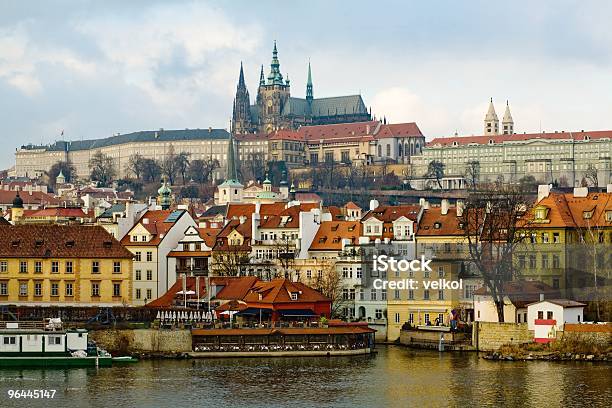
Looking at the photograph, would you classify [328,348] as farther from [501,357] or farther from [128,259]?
[128,259]

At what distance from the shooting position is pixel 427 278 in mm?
66375

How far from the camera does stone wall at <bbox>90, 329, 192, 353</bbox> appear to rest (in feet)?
187

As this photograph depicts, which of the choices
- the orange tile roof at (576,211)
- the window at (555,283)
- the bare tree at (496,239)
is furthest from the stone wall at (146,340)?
the orange tile roof at (576,211)

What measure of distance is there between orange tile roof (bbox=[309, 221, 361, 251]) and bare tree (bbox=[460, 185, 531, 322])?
5.80 metres

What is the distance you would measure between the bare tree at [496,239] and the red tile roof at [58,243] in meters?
16.4

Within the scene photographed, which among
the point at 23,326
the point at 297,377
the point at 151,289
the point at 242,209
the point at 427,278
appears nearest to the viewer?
the point at 297,377

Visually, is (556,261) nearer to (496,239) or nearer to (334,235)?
(496,239)

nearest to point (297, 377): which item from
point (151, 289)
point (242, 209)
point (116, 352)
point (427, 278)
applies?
point (116, 352)

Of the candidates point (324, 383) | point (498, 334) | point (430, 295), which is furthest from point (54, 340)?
point (430, 295)

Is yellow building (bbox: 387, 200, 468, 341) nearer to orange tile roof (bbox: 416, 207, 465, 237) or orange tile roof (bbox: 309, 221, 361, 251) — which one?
orange tile roof (bbox: 416, 207, 465, 237)

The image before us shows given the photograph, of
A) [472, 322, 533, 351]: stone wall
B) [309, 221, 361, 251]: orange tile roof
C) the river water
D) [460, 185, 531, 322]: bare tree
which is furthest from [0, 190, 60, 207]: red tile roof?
the river water

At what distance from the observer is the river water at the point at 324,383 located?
150ft

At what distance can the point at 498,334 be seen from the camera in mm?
59688

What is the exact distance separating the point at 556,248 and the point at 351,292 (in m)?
9.97
